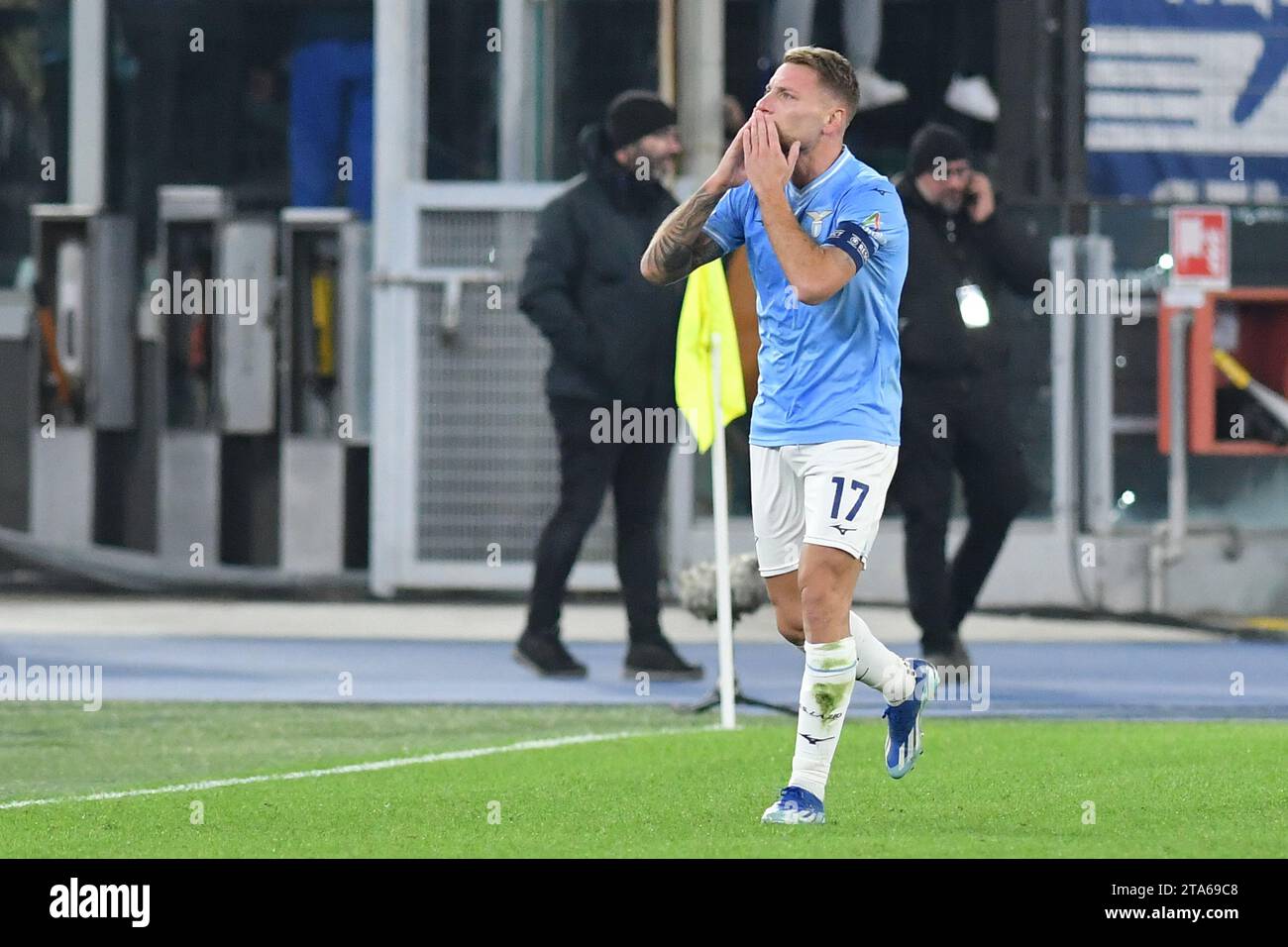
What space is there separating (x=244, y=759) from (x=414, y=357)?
5961 millimetres

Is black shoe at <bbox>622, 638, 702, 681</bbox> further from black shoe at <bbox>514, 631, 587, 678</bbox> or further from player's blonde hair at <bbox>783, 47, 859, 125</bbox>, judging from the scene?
player's blonde hair at <bbox>783, 47, 859, 125</bbox>

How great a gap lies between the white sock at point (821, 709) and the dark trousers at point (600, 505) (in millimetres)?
4271

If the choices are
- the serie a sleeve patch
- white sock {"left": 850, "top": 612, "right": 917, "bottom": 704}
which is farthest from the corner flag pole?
the serie a sleeve patch

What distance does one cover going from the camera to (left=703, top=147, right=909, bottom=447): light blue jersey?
7078mm

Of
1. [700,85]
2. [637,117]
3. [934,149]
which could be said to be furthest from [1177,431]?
[637,117]

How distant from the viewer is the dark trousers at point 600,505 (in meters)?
11.4

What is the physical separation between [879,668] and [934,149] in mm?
4050

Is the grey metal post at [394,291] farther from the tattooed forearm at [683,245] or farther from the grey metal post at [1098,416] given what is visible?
the tattooed forearm at [683,245]

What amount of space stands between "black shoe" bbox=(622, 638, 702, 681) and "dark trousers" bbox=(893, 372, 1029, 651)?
103cm

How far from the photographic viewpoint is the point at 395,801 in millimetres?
7652

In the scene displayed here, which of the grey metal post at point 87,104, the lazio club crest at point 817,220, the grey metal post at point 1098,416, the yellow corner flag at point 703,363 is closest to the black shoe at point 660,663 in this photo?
the yellow corner flag at point 703,363
